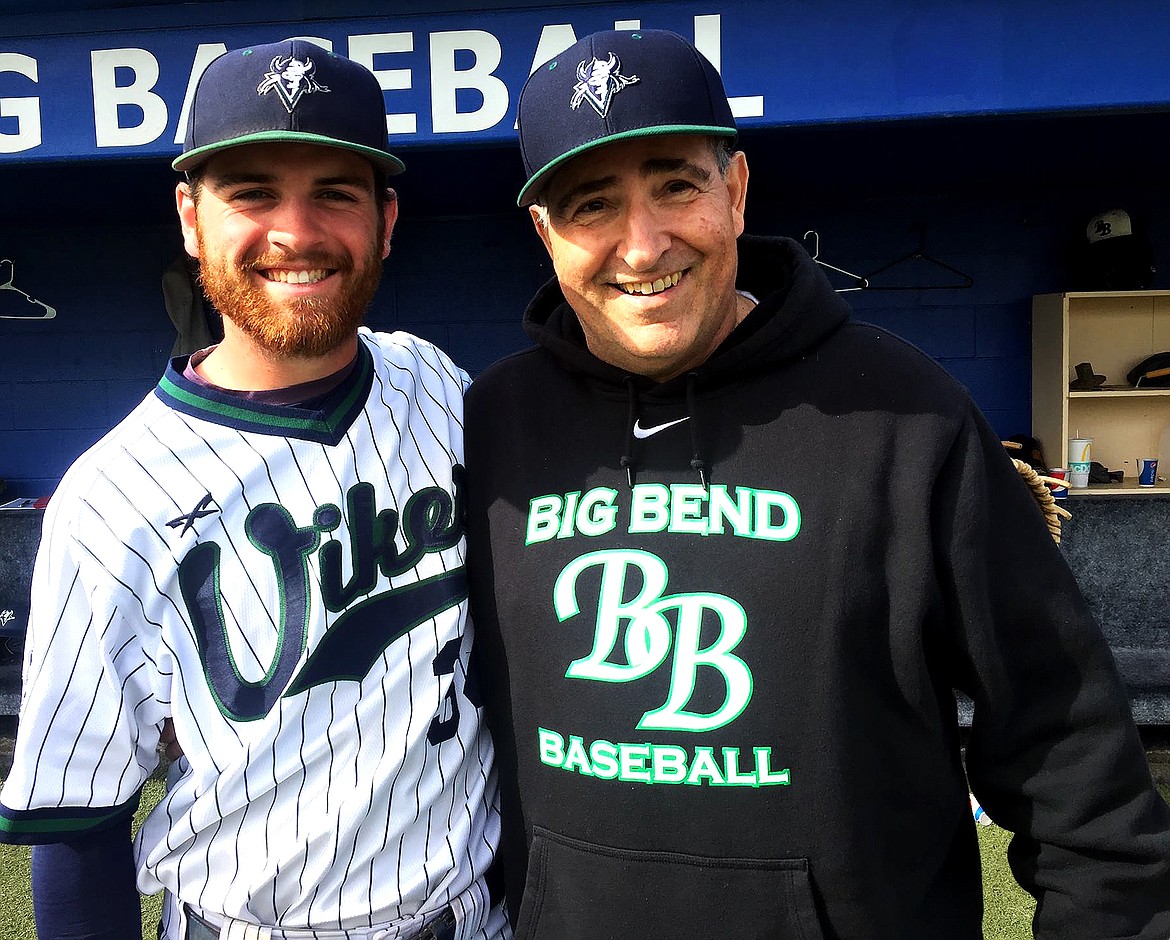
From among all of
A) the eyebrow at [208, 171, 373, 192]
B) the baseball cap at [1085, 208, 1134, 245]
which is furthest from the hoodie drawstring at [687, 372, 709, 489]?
the baseball cap at [1085, 208, 1134, 245]

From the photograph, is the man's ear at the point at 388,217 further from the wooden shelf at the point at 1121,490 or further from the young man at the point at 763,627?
the wooden shelf at the point at 1121,490

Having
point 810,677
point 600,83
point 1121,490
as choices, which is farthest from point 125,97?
point 1121,490

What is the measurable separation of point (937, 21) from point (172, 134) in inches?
100

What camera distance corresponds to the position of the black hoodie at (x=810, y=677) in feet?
3.89

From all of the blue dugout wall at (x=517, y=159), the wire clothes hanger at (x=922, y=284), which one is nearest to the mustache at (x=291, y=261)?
the blue dugout wall at (x=517, y=159)

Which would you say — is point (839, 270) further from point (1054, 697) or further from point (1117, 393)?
point (1054, 697)

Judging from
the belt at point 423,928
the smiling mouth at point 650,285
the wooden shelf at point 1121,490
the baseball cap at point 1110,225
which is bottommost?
the belt at point 423,928

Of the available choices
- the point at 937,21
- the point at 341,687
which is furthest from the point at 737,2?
the point at 341,687

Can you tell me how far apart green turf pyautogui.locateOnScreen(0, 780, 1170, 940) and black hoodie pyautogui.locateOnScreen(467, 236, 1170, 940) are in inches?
57.8

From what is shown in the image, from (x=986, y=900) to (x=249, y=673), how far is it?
2468 mm

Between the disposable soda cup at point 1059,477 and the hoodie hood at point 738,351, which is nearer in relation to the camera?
the hoodie hood at point 738,351

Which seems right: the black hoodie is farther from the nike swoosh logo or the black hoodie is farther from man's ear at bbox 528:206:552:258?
man's ear at bbox 528:206:552:258

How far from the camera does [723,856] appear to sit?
119 centimetres

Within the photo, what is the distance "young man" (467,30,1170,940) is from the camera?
1.19m
